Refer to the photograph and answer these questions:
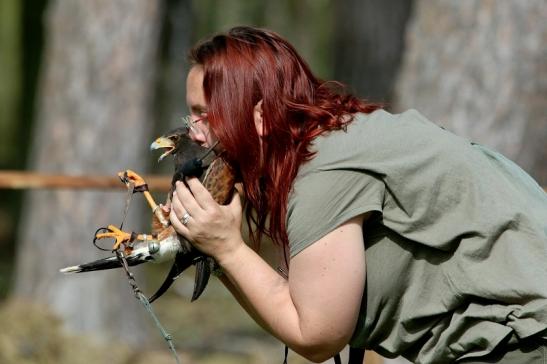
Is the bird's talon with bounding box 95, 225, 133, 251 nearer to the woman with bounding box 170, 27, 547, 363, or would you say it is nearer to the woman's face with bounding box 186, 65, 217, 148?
the woman with bounding box 170, 27, 547, 363

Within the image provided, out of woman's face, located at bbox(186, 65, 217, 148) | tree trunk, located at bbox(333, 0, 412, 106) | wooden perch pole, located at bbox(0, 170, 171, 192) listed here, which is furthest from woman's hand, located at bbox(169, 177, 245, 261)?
tree trunk, located at bbox(333, 0, 412, 106)

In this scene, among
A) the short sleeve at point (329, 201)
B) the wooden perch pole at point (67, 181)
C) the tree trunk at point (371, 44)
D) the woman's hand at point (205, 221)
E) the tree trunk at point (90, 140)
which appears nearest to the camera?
the short sleeve at point (329, 201)

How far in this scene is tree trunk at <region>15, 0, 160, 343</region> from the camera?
24.0 feet

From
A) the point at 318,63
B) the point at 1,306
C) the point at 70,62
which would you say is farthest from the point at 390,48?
the point at 318,63

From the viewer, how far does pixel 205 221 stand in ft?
8.28

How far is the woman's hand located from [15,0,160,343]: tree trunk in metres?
4.77

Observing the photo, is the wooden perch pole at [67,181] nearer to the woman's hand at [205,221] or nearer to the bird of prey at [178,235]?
the bird of prey at [178,235]

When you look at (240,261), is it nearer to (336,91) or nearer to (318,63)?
(336,91)

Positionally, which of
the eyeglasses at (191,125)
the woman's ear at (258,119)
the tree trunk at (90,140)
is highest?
the woman's ear at (258,119)

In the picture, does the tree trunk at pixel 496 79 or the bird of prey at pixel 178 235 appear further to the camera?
the tree trunk at pixel 496 79

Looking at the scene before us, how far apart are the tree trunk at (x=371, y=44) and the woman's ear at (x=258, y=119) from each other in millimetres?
6238

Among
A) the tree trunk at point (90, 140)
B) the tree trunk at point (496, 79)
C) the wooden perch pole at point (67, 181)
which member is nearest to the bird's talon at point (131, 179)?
the wooden perch pole at point (67, 181)

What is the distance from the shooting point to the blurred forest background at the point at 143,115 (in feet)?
18.1

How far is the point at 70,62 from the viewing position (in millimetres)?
7383
